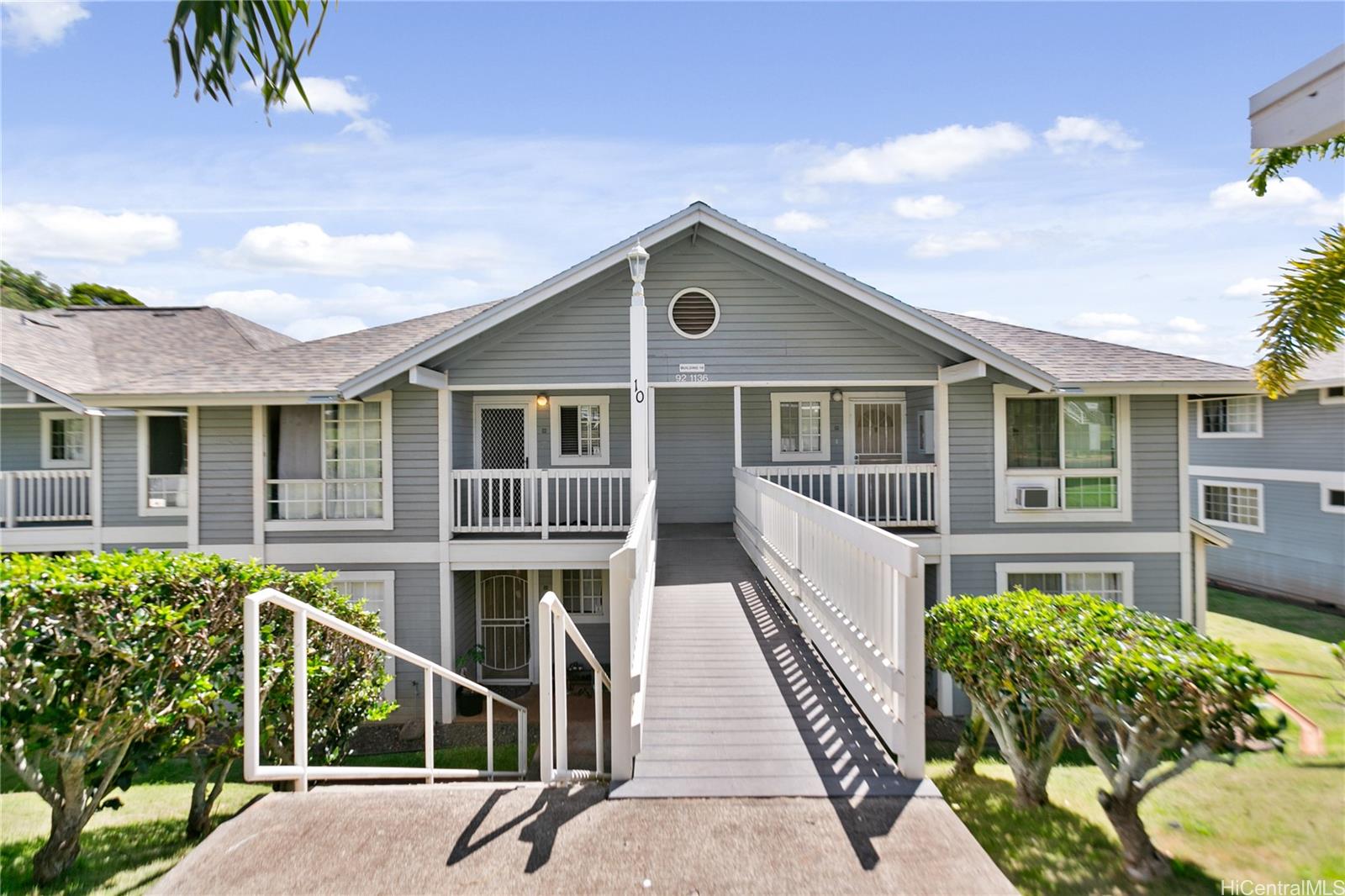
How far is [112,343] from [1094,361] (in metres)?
20.8

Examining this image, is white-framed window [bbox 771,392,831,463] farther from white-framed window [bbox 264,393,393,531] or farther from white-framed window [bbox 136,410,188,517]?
white-framed window [bbox 136,410,188,517]

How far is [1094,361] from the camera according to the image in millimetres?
11289

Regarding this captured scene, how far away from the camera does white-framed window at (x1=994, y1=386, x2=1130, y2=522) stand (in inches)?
434

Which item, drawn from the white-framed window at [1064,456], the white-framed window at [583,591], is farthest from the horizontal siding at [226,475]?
the white-framed window at [1064,456]

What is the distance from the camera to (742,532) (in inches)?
424

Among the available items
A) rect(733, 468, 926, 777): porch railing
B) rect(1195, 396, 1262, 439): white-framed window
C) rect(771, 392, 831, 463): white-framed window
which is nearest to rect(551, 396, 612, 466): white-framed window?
rect(771, 392, 831, 463): white-framed window

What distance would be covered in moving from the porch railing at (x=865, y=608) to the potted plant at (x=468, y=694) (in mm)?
6166

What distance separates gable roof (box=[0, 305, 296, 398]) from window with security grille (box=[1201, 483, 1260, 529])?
24584 mm

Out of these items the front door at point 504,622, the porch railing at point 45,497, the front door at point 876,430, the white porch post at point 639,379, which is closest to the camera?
the white porch post at point 639,379

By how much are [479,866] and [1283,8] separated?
9.02 meters

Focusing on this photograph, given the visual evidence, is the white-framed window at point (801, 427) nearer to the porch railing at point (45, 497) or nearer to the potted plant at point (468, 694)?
the potted plant at point (468, 694)

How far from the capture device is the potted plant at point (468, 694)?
1087cm

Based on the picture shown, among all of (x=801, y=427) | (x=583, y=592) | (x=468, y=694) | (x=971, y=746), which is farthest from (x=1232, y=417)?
(x=468, y=694)

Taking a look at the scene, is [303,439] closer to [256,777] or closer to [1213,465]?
[256,777]
